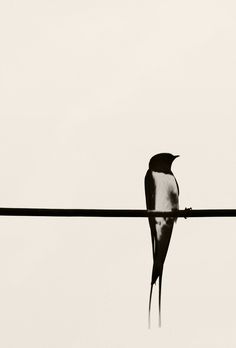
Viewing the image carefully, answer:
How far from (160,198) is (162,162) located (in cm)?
56

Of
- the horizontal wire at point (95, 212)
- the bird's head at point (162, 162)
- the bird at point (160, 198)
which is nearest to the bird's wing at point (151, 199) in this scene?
the bird at point (160, 198)

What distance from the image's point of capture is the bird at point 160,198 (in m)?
9.00

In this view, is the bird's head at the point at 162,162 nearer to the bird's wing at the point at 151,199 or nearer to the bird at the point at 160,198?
the bird at the point at 160,198

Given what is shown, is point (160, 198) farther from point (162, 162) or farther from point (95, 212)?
point (95, 212)

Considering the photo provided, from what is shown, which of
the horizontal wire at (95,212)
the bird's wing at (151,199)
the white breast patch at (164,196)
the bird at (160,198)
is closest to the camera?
the horizontal wire at (95,212)

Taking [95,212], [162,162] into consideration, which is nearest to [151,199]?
[162,162]

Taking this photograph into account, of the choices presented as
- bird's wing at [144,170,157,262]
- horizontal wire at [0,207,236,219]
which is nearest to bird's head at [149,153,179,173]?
bird's wing at [144,170,157,262]

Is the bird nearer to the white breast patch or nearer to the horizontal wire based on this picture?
the white breast patch

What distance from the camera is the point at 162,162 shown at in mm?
9789

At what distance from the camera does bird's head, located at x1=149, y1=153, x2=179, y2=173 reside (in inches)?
385

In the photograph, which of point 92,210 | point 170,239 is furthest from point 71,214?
point 170,239

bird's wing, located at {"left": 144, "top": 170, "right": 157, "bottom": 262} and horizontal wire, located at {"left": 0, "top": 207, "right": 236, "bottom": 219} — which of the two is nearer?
horizontal wire, located at {"left": 0, "top": 207, "right": 236, "bottom": 219}

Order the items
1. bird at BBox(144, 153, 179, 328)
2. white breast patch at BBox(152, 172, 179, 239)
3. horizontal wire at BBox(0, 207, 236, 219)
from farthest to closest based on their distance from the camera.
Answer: white breast patch at BBox(152, 172, 179, 239), bird at BBox(144, 153, 179, 328), horizontal wire at BBox(0, 207, 236, 219)

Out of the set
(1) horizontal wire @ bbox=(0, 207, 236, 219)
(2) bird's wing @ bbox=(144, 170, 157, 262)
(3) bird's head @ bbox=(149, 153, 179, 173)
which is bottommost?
(1) horizontal wire @ bbox=(0, 207, 236, 219)
